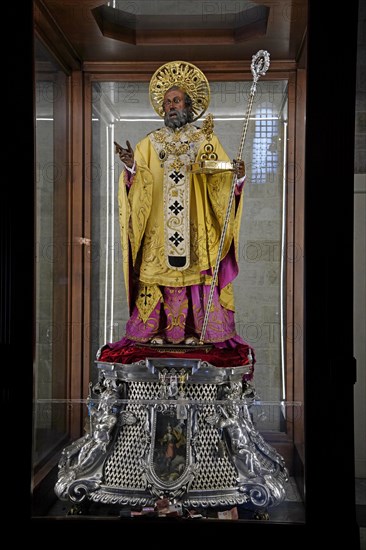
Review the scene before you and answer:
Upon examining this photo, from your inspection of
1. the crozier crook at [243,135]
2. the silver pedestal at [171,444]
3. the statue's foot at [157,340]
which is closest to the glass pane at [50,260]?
the silver pedestal at [171,444]

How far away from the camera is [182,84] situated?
339cm

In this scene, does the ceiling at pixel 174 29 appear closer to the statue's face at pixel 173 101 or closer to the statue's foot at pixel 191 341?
the statue's face at pixel 173 101

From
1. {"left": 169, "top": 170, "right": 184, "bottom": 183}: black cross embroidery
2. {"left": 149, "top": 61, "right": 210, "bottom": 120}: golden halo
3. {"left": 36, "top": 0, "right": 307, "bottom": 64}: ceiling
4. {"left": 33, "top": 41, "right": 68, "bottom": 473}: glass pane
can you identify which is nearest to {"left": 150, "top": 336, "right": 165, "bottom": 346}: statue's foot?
{"left": 33, "top": 41, "right": 68, "bottom": 473}: glass pane

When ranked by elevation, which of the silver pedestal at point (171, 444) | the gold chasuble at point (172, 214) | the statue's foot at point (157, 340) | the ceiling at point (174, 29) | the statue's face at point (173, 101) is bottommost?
the silver pedestal at point (171, 444)

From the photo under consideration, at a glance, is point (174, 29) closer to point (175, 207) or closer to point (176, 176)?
point (176, 176)

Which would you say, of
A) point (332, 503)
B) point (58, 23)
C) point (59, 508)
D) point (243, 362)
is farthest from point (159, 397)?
point (58, 23)

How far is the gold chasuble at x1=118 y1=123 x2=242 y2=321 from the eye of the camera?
11.2ft

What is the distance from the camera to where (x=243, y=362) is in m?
3.25

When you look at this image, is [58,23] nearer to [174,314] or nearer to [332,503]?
[174,314]

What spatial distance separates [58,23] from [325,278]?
171cm

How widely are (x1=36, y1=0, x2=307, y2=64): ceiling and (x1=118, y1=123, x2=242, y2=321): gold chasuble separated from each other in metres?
0.40

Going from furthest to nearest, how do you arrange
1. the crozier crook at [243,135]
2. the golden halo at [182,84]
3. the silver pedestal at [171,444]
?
the golden halo at [182,84], the crozier crook at [243,135], the silver pedestal at [171,444]

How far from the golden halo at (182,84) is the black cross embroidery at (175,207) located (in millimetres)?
447

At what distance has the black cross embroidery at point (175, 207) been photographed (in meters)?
3.44
